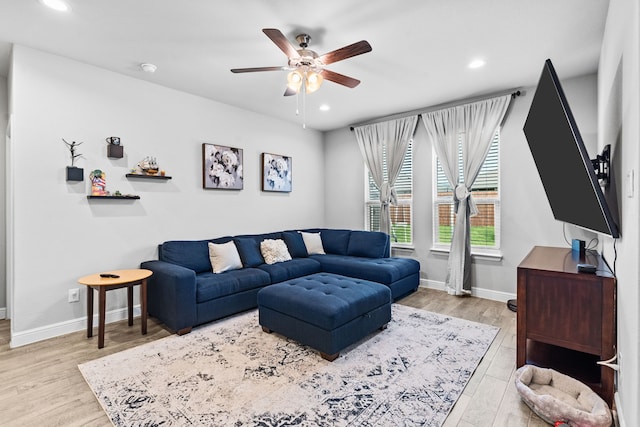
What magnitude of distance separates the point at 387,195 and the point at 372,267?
1426 millimetres

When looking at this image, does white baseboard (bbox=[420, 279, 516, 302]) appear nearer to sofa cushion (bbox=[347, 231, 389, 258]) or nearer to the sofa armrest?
sofa cushion (bbox=[347, 231, 389, 258])

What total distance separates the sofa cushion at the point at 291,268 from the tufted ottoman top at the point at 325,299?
0.75 meters

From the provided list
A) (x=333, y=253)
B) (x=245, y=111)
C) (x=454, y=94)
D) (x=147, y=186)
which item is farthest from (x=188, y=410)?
(x=454, y=94)

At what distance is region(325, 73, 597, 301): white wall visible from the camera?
11.6 ft

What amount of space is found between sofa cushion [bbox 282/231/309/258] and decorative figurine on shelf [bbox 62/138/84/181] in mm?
2598

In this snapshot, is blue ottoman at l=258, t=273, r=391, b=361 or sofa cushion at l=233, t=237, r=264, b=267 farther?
sofa cushion at l=233, t=237, r=264, b=267

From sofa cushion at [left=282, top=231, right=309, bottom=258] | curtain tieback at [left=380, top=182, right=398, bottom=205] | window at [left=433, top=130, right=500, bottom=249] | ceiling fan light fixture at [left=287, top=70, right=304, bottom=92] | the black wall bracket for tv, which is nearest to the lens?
the black wall bracket for tv

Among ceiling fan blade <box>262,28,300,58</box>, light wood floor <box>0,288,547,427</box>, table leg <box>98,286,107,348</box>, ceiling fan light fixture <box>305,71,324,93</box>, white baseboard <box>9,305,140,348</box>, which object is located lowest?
light wood floor <box>0,288,547,427</box>

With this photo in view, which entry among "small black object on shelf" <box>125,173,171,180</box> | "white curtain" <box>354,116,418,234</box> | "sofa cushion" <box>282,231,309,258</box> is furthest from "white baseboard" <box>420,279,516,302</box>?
"small black object on shelf" <box>125,173,171,180</box>

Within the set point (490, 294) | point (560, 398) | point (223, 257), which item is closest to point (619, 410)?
point (560, 398)

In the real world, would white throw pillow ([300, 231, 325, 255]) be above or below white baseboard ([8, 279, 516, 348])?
above

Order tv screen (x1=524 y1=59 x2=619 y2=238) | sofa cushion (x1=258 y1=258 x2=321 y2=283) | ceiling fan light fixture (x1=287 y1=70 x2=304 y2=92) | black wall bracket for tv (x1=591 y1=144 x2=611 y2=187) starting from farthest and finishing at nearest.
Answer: sofa cushion (x1=258 y1=258 x2=321 y2=283) → ceiling fan light fixture (x1=287 y1=70 x2=304 y2=92) → black wall bracket for tv (x1=591 y1=144 x2=611 y2=187) → tv screen (x1=524 y1=59 x2=619 y2=238)

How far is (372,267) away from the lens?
3980 millimetres

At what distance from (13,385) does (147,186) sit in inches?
82.2
